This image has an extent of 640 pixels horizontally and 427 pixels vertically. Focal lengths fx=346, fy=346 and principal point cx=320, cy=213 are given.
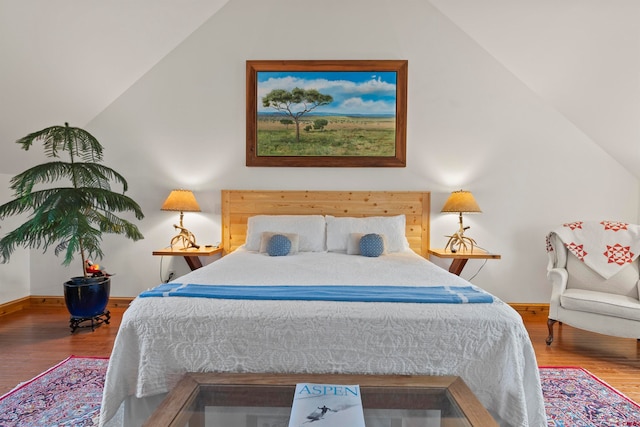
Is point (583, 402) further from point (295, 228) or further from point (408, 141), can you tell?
point (408, 141)

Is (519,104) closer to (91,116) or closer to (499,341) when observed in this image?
(499,341)

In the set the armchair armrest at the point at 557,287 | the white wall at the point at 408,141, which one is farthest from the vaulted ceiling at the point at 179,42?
the armchair armrest at the point at 557,287

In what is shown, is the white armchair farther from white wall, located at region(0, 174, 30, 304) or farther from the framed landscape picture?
white wall, located at region(0, 174, 30, 304)

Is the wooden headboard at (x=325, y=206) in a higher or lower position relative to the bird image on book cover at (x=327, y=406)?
higher

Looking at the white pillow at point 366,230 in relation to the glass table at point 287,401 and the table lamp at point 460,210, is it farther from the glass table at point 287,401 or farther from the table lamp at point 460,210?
the glass table at point 287,401

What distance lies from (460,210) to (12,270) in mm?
4222

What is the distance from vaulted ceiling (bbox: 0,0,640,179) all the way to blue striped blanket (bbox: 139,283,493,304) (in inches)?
84.2

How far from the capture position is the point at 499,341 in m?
1.46

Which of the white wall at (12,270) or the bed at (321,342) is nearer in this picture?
the bed at (321,342)

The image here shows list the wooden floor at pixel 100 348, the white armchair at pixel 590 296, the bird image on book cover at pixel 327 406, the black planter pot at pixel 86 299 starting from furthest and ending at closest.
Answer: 1. the black planter pot at pixel 86 299
2. the white armchair at pixel 590 296
3. the wooden floor at pixel 100 348
4. the bird image on book cover at pixel 327 406

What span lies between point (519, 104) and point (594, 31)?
2.80 feet

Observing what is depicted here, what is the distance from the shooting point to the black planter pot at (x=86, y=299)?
2822 mm

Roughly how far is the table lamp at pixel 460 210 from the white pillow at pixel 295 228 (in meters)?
1.18

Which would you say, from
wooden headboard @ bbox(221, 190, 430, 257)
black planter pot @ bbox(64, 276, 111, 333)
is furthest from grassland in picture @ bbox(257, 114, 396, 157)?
black planter pot @ bbox(64, 276, 111, 333)
